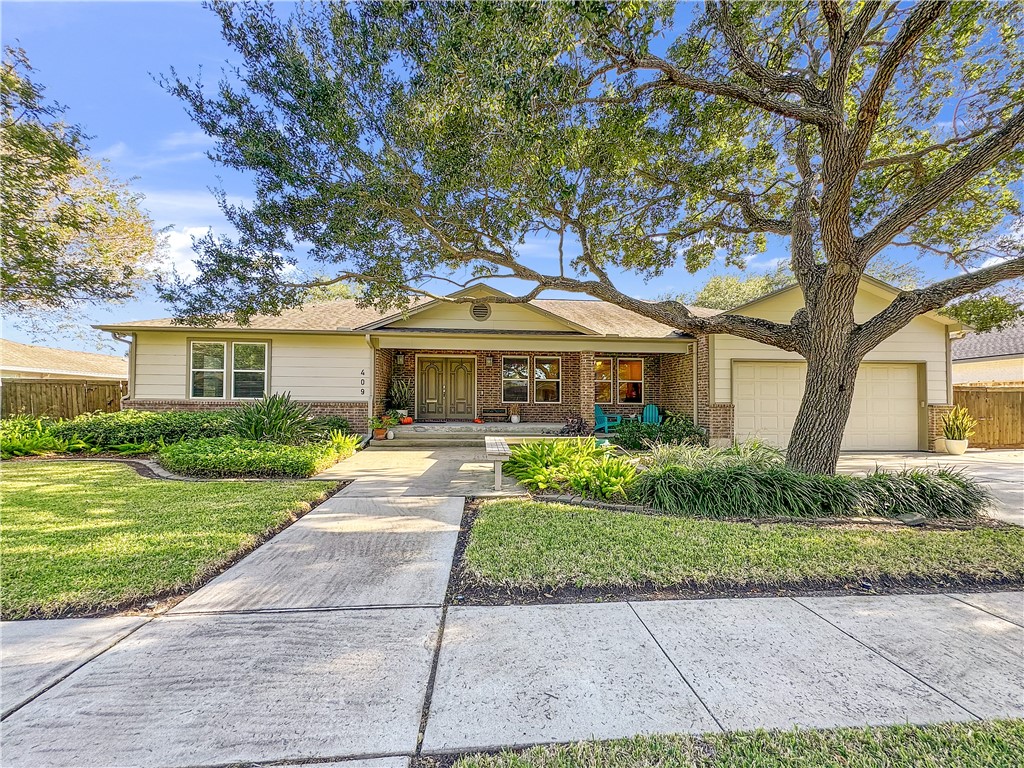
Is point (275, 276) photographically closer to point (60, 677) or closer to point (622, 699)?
point (60, 677)

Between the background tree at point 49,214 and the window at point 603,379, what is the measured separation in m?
13.9

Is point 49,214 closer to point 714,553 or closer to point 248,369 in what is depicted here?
point 248,369

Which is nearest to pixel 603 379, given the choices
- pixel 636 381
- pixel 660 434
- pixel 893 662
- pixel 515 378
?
pixel 636 381

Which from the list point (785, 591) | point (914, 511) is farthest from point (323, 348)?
point (914, 511)

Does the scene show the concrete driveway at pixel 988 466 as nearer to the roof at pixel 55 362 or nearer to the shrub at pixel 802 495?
the shrub at pixel 802 495

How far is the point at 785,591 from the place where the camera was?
3605 millimetres

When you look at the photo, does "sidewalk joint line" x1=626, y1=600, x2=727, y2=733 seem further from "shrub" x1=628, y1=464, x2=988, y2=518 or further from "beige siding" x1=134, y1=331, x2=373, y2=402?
"beige siding" x1=134, y1=331, x2=373, y2=402

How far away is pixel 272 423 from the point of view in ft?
31.8

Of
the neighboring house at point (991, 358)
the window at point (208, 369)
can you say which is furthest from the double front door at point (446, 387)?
the neighboring house at point (991, 358)

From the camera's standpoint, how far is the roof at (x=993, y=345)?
17859mm

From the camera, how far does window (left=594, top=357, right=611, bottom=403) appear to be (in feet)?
49.9

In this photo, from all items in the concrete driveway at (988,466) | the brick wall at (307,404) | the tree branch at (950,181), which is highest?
the tree branch at (950,181)

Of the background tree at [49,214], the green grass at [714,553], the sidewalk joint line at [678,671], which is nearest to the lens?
the sidewalk joint line at [678,671]

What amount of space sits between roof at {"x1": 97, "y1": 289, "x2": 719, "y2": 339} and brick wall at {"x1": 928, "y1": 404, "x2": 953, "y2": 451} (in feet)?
20.7
